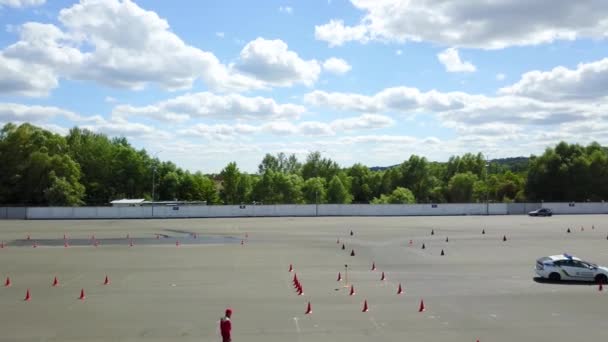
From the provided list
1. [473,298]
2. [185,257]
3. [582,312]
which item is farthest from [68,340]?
[185,257]

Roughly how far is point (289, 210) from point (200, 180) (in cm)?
4483

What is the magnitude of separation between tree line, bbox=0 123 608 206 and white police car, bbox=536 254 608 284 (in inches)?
2935

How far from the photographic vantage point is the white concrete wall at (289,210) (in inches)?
A: 3157

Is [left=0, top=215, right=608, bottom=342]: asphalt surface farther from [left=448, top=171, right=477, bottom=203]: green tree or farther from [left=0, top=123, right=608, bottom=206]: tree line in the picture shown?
[left=448, top=171, right=477, bottom=203]: green tree

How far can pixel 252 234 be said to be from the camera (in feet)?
166

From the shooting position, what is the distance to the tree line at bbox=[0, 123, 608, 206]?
3802 inches

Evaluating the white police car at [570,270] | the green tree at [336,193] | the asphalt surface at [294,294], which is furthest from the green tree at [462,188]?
the white police car at [570,270]

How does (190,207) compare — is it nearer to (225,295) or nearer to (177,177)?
(177,177)

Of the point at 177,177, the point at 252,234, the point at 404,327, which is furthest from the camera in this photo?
→ the point at 177,177

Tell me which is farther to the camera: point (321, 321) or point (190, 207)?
point (190, 207)

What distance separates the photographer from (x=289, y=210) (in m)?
86.0

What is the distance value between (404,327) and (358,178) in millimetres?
145260

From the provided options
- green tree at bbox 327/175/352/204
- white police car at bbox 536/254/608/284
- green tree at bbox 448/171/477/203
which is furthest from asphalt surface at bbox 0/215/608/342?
green tree at bbox 448/171/477/203

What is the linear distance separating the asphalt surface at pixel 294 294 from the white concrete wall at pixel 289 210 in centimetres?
4100
